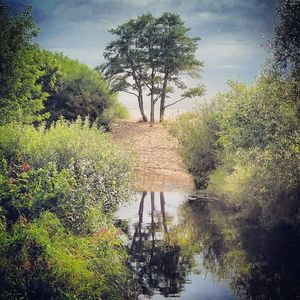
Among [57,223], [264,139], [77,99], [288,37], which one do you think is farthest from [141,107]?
[57,223]

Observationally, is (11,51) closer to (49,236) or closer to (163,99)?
(49,236)

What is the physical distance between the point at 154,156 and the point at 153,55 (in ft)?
64.4

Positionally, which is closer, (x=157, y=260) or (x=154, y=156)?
(x=157, y=260)

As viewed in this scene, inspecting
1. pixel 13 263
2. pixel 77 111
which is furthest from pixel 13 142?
pixel 77 111

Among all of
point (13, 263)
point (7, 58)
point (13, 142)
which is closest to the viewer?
point (13, 263)

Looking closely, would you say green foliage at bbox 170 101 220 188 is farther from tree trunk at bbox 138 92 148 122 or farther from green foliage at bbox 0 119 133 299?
tree trunk at bbox 138 92 148 122

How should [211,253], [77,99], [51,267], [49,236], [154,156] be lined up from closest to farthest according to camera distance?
[51,267]
[49,236]
[211,253]
[77,99]
[154,156]

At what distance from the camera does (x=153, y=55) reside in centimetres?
8550

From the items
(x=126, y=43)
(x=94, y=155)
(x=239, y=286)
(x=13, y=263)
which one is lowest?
(x=239, y=286)

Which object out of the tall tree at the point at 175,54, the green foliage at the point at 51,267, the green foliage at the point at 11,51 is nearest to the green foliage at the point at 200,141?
the green foliage at the point at 11,51

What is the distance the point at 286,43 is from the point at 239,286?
42.9ft

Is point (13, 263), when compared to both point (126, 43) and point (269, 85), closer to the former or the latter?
point (269, 85)

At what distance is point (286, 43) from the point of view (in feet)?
89.0

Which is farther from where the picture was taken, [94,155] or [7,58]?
[7,58]
